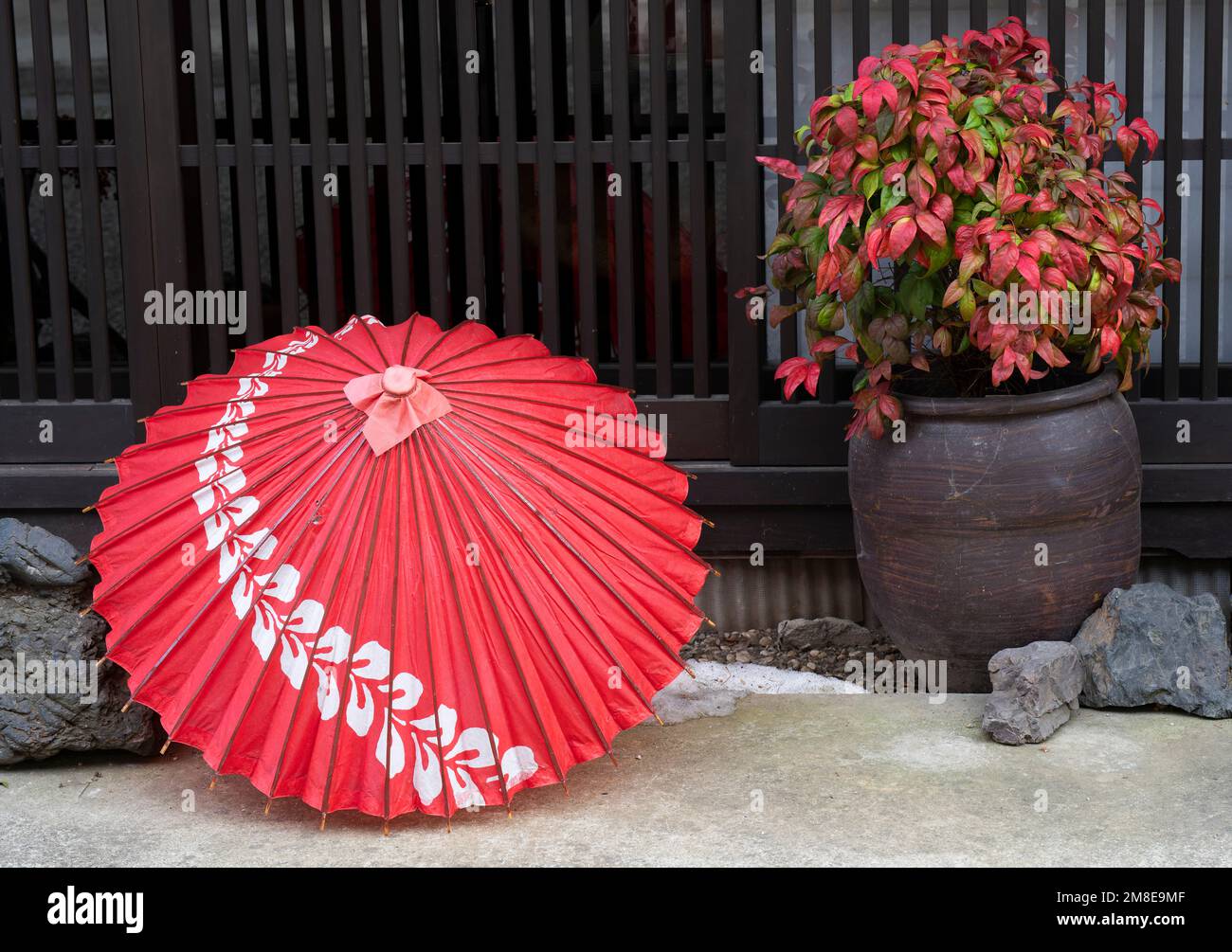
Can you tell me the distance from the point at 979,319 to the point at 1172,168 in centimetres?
119

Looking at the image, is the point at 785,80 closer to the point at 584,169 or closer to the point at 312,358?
the point at 584,169

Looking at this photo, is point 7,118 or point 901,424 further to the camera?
point 7,118

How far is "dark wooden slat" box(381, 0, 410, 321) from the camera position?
4.82 m

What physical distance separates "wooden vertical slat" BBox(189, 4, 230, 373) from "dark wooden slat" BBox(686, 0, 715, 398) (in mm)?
1533

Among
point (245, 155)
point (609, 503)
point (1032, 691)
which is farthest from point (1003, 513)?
point (245, 155)

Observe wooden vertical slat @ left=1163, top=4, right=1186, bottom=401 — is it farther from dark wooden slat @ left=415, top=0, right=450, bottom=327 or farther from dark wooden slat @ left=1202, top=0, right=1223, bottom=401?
dark wooden slat @ left=415, top=0, right=450, bottom=327

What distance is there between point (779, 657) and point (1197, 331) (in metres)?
1.85

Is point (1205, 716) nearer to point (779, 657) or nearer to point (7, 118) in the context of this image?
point (779, 657)

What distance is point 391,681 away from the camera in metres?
3.54

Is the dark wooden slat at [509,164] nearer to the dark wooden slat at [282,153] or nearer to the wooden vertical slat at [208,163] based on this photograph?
the dark wooden slat at [282,153]

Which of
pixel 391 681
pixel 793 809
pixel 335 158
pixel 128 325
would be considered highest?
pixel 335 158

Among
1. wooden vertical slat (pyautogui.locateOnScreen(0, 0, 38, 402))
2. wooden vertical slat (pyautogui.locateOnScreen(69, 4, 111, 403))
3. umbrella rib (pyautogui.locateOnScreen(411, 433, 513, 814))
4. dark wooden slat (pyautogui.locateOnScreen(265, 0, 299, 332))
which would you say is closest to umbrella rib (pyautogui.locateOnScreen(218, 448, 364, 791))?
umbrella rib (pyautogui.locateOnScreen(411, 433, 513, 814))

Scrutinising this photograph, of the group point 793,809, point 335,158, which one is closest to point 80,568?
point 335,158

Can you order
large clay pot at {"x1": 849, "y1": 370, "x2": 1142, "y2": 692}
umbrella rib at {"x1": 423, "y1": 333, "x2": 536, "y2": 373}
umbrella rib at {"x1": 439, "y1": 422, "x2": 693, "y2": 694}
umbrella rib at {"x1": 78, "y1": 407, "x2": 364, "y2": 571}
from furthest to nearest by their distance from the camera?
large clay pot at {"x1": 849, "y1": 370, "x2": 1142, "y2": 692} → umbrella rib at {"x1": 423, "y1": 333, "x2": 536, "y2": 373} → umbrella rib at {"x1": 78, "y1": 407, "x2": 364, "y2": 571} → umbrella rib at {"x1": 439, "y1": 422, "x2": 693, "y2": 694}
